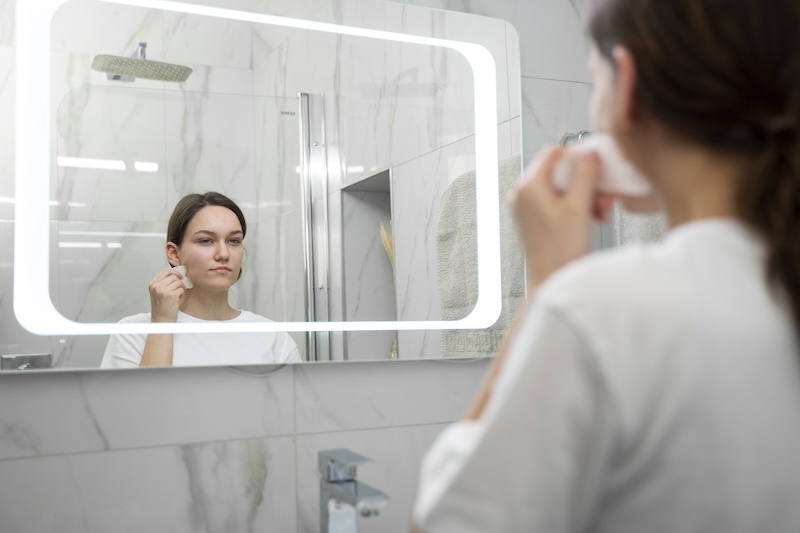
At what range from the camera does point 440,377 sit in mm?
1360

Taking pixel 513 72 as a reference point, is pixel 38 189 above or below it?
below

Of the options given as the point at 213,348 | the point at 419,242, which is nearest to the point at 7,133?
the point at 213,348

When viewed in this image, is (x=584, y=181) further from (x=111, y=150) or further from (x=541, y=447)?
(x=111, y=150)

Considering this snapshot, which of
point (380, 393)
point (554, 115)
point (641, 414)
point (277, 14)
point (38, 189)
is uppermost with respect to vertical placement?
point (277, 14)

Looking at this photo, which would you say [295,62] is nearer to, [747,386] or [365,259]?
[365,259]

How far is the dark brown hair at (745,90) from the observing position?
41cm

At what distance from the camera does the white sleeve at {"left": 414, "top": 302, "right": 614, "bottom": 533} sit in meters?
0.37

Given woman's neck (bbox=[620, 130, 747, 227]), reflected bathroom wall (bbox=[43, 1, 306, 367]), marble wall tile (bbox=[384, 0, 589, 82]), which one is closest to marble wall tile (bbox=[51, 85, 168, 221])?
reflected bathroom wall (bbox=[43, 1, 306, 367])

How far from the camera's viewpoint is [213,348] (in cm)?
120

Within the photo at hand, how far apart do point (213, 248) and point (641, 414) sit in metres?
0.94

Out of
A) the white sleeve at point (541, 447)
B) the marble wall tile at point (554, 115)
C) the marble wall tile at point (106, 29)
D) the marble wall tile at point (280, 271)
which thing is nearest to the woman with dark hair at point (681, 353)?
the white sleeve at point (541, 447)

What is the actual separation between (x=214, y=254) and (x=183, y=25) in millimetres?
361

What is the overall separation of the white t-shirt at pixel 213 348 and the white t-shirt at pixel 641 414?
845 millimetres

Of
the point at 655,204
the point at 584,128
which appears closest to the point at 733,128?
→ the point at 655,204
